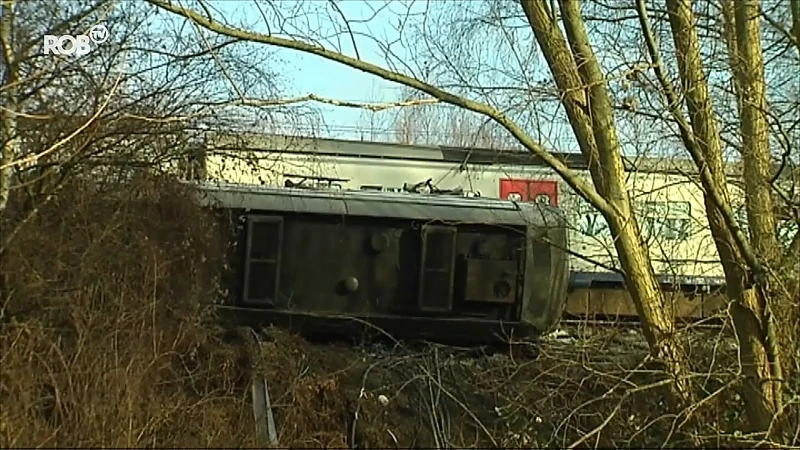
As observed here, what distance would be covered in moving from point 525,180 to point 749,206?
14.1ft

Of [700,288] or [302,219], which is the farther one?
[302,219]

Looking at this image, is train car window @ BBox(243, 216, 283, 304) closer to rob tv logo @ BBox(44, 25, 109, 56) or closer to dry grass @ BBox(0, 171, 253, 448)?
dry grass @ BBox(0, 171, 253, 448)

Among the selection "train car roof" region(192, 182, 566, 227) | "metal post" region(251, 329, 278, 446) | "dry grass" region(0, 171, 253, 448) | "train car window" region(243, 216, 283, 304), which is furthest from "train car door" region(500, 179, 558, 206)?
"dry grass" region(0, 171, 253, 448)

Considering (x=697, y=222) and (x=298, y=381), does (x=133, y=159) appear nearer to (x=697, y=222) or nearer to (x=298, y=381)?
(x=298, y=381)

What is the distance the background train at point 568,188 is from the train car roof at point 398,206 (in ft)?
0.57

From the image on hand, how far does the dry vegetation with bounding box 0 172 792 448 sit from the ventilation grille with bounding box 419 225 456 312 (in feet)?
3.40

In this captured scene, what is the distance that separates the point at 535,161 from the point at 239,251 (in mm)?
2707

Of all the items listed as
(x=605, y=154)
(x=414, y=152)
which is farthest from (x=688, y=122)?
(x=414, y=152)

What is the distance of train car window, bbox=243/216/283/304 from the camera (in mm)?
10461

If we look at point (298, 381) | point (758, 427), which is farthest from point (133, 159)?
point (758, 427)

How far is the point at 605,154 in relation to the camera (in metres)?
8.93

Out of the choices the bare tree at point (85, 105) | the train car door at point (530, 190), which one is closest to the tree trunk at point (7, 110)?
the bare tree at point (85, 105)

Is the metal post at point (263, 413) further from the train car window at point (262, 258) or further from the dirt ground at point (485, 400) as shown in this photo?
the train car window at point (262, 258)

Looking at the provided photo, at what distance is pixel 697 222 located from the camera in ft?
30.4
